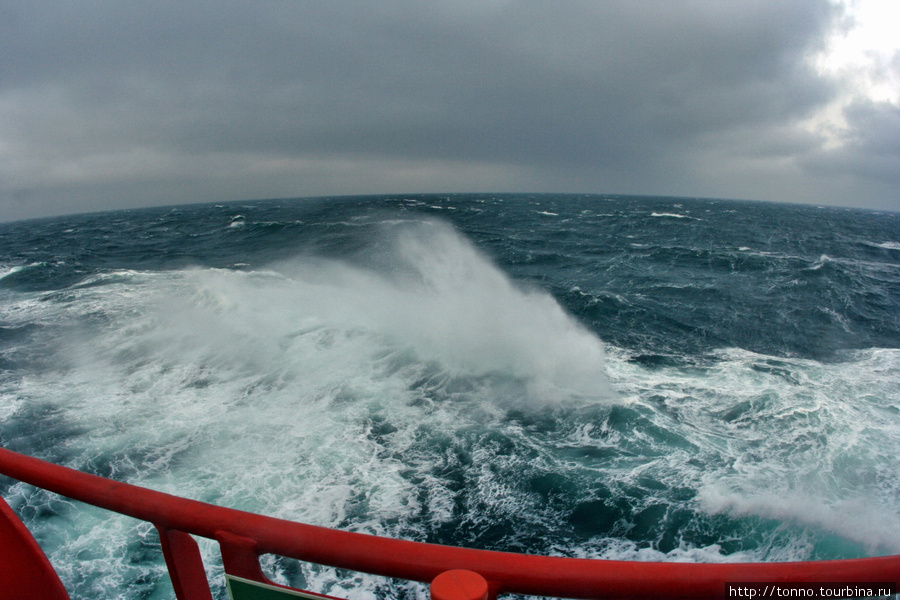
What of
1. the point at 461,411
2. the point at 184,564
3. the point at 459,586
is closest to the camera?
the point at 459,586

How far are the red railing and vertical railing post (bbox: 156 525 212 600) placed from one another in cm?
7

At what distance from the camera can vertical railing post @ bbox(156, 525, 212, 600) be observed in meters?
1.48

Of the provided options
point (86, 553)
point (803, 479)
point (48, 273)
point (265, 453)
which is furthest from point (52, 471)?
point (48, 273)

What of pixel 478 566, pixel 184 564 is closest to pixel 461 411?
pixel 184 564

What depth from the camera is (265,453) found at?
28.8 feet

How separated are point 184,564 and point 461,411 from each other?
30.1ft

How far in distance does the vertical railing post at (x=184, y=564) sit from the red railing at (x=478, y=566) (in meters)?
0.07

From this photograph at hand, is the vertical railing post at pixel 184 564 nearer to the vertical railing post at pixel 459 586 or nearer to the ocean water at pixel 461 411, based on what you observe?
the vertical railing post at pixel 459 586

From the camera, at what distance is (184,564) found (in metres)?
1.55

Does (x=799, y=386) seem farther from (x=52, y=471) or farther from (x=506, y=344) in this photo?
(x=52, y=471)

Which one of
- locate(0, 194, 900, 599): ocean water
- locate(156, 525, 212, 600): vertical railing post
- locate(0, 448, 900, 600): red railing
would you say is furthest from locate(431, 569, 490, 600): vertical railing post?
locate(0, 194, 900, 599): ocean water

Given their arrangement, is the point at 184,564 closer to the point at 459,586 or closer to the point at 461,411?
the point at 459,586

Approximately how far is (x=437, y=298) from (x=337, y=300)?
385 centimetres

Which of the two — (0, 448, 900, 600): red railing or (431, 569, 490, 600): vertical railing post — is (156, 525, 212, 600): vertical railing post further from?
(431, 569, 490, 600): vertical railing post
